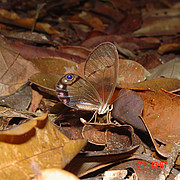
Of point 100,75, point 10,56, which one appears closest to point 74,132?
point 100,75

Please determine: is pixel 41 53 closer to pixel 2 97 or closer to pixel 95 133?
pixel 2 97

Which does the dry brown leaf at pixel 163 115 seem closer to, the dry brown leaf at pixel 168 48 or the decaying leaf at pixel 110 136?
the decaying leaf at pixel 110 136

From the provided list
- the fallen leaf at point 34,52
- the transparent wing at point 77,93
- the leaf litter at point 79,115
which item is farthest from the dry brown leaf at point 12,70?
the transparent wing at point 77,93

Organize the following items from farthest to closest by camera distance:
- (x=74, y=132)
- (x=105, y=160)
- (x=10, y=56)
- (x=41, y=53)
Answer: (x=41, y=53) → (x=10, y=56) → (x=74, y=132) → (x=105, y=160)

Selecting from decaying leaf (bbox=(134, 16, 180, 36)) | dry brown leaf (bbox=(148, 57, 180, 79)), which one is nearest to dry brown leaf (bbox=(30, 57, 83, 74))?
dry brown leaf (bbox=(148, 57, 180, 79))

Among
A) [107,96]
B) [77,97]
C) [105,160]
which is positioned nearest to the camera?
[105,160]

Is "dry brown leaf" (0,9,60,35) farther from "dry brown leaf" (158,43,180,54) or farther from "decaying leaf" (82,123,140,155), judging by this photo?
"decaying leaf" (82,123,140,155)
